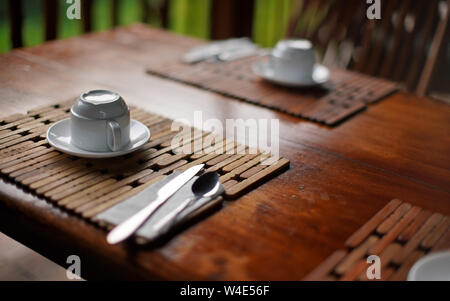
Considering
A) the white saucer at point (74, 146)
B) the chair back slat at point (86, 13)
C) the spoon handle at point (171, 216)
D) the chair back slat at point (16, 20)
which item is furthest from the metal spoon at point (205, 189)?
the chair back slat at point (86, 13)

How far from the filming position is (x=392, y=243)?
71 cm

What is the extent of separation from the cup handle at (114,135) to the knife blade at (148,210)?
0.12 m

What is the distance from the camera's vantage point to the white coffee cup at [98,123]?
84 centimetres

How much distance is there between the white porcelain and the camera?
64cm

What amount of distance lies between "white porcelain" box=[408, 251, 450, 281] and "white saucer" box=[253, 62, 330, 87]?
0.66 metres

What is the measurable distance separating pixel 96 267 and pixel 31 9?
432cm

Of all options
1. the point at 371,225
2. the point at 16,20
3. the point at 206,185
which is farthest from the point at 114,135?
the point at 16,20

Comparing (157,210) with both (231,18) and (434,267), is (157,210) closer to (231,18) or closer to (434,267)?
(434,267)

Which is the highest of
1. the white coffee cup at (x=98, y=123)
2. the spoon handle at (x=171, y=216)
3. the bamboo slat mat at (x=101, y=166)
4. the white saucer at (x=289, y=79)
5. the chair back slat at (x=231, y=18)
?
the white coffee cup at (x=98, y=123)

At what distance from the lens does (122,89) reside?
1.20 meters

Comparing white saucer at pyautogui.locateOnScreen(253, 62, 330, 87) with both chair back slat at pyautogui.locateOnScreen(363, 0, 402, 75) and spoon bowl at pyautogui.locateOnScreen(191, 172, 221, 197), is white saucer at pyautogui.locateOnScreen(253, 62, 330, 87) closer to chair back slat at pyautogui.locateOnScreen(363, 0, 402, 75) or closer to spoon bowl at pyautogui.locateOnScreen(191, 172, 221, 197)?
chair back slat at pyautogui.locateOnScreen(363, 0, 402, 75)

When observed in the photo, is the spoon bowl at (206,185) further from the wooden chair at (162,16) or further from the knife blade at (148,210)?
the wooden chair at (162,16)

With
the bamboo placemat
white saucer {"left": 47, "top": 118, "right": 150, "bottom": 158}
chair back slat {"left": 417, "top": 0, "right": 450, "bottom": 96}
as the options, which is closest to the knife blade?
white saucer {"left": 47, "top": 118, "right": 150, "bottom": 158}
